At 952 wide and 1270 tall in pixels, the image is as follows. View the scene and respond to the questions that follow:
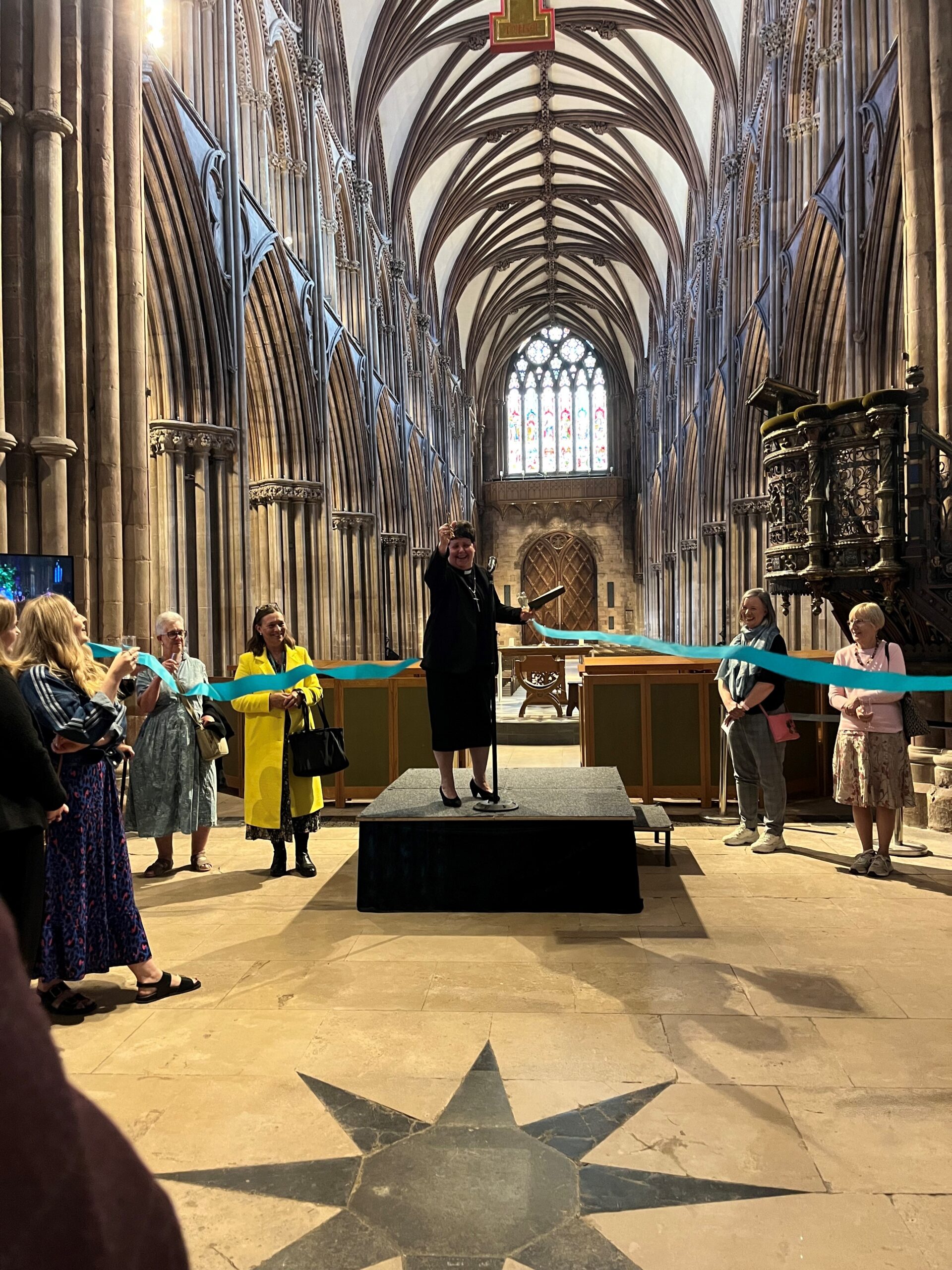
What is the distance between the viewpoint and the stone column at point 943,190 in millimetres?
6469

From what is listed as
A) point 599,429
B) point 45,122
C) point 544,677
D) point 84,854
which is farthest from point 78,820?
point 599,429

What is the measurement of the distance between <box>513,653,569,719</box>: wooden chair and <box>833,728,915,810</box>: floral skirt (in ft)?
22.4

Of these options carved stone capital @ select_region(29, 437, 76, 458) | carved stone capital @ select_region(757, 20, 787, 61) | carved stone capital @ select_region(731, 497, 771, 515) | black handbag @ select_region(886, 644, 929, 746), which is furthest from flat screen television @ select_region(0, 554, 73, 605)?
carved stone capital @ select_region(757, 20, 787, 61)

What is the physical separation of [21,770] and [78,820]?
0.62 metres

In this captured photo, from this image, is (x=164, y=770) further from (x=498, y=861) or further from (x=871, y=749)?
(x=871, y=749)

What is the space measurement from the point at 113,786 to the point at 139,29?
734 cm

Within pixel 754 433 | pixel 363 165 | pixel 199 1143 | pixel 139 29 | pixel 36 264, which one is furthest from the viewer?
pixel 363 165

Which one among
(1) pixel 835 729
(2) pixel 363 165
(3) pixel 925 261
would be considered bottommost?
(1) pixel 835 729

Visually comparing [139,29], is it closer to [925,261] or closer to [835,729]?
[925,261]

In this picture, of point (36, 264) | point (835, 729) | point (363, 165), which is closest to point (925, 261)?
point (835, 729)

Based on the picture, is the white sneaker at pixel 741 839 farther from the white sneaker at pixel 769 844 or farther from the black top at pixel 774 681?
the black top at pixel 774 681

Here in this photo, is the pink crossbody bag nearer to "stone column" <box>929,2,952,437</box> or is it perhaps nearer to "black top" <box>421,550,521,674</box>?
"black top" <box>421,550,521,674</box>

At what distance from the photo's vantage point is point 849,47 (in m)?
9.35

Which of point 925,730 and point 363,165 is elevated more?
point 363,165
